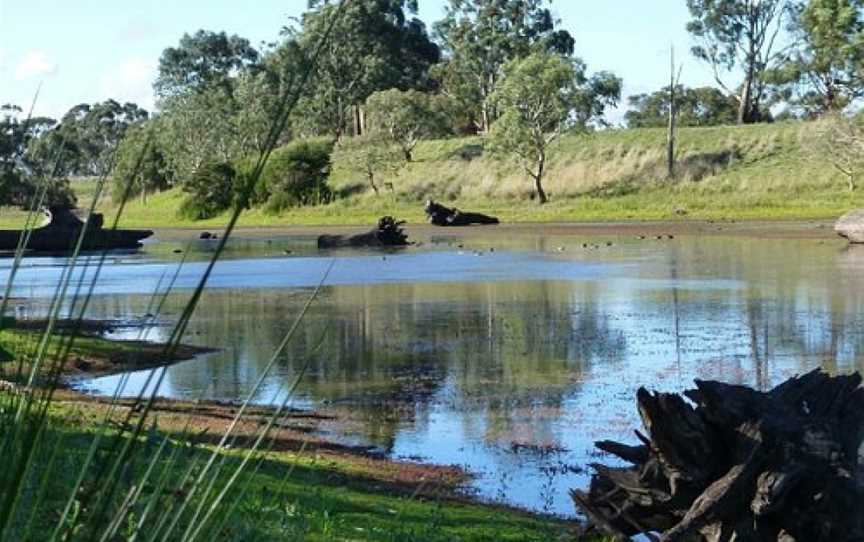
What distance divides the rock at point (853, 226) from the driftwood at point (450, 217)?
2633 centimetres

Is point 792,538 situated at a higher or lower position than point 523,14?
lower

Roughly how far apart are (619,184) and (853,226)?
3164cm

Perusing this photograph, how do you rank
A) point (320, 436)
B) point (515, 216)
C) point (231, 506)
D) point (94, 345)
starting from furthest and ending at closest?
point (515, 216) < point (94, 345) < point (320, 436) < point (231, 506)

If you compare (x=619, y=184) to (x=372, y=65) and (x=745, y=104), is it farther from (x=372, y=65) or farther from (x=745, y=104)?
(x=372, y=65)

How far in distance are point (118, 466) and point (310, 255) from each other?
48.5 meters

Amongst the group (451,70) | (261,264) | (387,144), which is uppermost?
(451,70)

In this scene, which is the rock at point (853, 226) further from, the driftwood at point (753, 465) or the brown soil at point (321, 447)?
the driftwood at point (753, 465)

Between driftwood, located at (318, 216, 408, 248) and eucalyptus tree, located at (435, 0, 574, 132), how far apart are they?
172 feet

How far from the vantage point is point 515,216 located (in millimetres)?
72875

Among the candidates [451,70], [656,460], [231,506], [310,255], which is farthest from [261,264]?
[451,70]

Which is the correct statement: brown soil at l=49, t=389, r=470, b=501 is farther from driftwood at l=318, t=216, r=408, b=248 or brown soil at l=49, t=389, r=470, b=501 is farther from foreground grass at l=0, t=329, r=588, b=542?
driftwood at l=318, t=216, r=408, b=248

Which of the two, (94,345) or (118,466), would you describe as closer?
(118,466)

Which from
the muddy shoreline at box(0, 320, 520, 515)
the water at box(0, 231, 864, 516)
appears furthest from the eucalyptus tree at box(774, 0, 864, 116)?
the muddy shoreline at box(0, 320, 520, 515)

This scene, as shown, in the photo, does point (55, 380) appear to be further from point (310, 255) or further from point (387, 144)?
point (387, 144)
